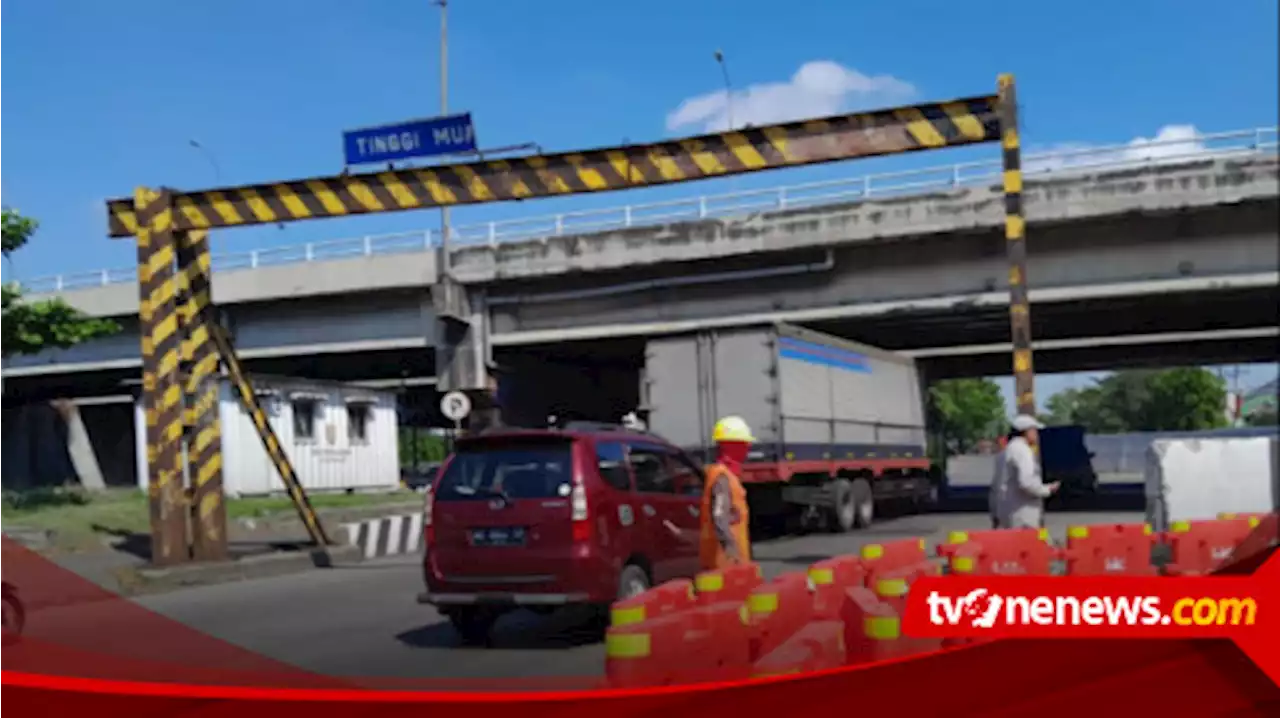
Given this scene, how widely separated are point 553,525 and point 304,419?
8.08 ft

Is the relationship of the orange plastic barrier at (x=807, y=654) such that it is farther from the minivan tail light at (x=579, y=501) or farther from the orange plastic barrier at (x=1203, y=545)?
the minivan tail light at (x=579, y=501)

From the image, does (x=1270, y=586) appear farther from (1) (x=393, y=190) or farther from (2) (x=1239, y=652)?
(1) (x=393, y=190)

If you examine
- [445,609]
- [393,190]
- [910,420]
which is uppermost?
[393,190]

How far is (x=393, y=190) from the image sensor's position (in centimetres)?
472

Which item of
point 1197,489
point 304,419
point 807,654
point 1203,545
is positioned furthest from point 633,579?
point 807,654

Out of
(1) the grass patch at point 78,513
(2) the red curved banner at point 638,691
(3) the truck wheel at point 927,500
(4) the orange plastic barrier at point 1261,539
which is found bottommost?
(3) the truck wheel at point 927,500

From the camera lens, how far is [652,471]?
726cm

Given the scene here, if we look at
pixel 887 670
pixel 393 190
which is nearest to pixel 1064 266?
pixel 887 670

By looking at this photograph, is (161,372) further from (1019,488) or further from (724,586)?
(1019,488)

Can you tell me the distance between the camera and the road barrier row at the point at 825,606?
6.66 ft

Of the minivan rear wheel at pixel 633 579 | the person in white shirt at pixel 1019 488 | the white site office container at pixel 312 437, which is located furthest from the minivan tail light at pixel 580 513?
the person in white shirt at pixel 1019 488

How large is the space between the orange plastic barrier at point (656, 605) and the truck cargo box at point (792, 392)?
2.26ft

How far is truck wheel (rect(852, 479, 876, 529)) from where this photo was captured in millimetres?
6177

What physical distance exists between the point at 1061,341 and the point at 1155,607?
0.92 metres
